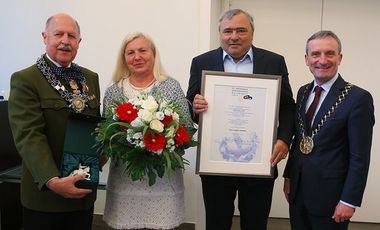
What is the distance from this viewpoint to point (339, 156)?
1.67 metres

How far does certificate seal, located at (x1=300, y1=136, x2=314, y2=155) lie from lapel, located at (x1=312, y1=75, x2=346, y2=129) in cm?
7

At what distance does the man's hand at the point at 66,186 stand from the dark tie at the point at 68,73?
515 millimetres

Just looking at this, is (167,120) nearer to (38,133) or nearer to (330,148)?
(38,133)

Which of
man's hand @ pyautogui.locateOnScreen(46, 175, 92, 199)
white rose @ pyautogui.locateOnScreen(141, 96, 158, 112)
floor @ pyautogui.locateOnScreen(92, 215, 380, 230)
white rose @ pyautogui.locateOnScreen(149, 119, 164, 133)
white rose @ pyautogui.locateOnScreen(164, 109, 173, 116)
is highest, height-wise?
white rose @ pyautogui.locateOnScreen(141, 96, 158, 112)

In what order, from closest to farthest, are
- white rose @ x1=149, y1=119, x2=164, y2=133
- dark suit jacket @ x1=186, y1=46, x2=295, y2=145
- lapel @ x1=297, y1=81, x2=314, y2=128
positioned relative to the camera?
white rose @ x1=149, y1=119, x2=164, y2=133 < lapel @ x1=297, y1=81, x2=314, y2=128 < dark suit jacket @ x1=186, y1=46, x2=295, y2=145

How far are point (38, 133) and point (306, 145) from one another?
1.30m

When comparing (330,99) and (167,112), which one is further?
(330,99)

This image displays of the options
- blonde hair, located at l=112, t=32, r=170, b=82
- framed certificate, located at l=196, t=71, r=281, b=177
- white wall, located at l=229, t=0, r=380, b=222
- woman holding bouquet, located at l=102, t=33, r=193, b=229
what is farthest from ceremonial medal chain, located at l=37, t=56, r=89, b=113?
white wall, located at l=229, t=0, r=380, b=222

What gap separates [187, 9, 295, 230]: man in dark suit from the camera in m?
1.94

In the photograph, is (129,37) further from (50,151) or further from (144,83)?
(50,151)

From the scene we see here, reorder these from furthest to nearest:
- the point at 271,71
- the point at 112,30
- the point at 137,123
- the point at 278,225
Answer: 1. the point at 278,225
2. the point at 112,30
3. the point at 271,71
4. the point at 137,123

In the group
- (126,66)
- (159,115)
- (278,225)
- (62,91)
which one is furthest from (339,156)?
(278,225)

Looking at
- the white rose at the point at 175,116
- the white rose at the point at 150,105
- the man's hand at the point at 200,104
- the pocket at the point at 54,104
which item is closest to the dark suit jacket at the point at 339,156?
the man's hand at the point at 200,104

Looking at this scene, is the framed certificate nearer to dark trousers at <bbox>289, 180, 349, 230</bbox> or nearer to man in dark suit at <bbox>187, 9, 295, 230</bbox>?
man in dark suit at <bbox>187, 9, 295, 230</bbox>
